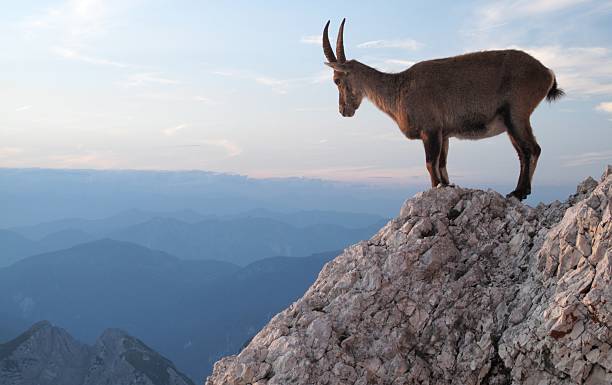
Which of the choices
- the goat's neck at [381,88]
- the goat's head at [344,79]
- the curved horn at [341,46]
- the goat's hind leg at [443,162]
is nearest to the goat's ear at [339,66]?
the goat's head at [344,79]

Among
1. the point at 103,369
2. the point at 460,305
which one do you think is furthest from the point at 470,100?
the point at 103,369

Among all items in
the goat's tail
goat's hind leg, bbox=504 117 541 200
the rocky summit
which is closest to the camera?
goat's hind leg, bbox=504 117 541 200

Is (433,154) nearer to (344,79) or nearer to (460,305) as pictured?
(344,79)

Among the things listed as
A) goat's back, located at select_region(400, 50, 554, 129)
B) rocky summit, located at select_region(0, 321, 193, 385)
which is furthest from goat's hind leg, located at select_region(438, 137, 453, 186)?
rocky summit, located at select_region(0, 321, 193, 385)

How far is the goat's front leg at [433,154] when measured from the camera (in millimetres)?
14188

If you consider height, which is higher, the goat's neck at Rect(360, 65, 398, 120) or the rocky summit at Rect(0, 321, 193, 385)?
the goat's neck at Rect(360, 65, 398, 120)

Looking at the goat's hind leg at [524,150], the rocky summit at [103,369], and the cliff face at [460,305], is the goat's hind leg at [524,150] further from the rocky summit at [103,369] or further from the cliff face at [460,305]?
the rocky summit at [103,369]

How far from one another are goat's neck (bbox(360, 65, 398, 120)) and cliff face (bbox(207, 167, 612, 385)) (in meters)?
3.29

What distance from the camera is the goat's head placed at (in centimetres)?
1638

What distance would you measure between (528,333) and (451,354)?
1616mm

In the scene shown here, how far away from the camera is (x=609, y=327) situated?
827 cm

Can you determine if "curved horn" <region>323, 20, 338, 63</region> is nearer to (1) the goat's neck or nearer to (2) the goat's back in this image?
(1) the goat's neck

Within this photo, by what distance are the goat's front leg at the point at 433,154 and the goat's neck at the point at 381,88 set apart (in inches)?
65.9

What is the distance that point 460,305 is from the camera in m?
10.9
